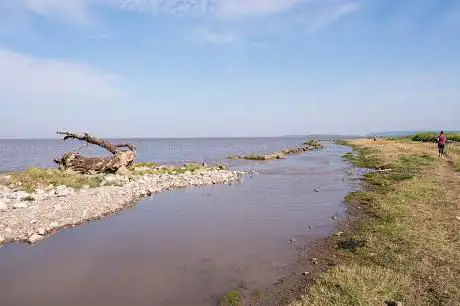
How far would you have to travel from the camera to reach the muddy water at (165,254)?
899 centimetres

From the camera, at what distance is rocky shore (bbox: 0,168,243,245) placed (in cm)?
1370

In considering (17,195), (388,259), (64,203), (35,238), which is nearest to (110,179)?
(17,195)

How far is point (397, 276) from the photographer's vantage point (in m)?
8.85

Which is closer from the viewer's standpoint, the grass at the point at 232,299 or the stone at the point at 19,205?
the grass at the point at 232,299

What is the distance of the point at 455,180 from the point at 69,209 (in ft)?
73.3

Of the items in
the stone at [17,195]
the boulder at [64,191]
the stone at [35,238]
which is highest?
the stone at [17,195]

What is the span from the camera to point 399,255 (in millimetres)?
10305

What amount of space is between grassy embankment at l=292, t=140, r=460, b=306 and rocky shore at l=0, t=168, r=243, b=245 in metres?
10.3

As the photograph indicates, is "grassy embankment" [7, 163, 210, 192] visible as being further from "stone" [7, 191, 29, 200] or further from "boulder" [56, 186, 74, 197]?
"stone" [7, 191, 29, 200]

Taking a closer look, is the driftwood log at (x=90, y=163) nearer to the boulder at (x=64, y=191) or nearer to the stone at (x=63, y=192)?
the boulder at (x=64, y=191)

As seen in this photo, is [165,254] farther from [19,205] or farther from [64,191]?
[64,191]

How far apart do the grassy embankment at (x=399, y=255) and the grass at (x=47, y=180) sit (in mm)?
16204

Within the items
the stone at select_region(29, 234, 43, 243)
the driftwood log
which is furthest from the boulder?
the driftwood log

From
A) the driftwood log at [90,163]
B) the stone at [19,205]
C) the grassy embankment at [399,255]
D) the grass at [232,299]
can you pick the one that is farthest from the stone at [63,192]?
the grassy embankment at [399,255]
